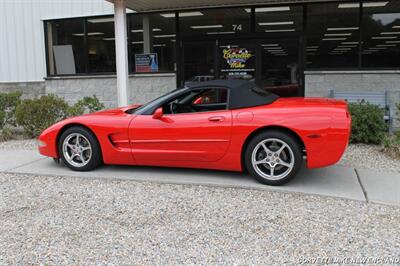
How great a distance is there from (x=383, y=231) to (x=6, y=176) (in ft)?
16.1

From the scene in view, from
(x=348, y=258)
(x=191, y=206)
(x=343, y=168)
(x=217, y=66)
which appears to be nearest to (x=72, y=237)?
(x=191, y=206)

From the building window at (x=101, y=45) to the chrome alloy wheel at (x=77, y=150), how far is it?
18.3 ft

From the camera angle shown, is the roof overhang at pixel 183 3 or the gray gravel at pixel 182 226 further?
the roof overhang at pixel 183 3

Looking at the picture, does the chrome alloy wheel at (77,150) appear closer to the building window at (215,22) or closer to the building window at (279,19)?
the building window at (215,22)

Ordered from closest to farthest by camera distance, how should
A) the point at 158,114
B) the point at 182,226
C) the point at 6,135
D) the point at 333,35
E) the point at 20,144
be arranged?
the point at 182,226, the point at 158,114, the point at 20,144, the point at 6,135, the point at 333,35

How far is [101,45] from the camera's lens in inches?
445

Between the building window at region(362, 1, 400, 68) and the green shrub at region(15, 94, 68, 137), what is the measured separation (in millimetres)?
6914

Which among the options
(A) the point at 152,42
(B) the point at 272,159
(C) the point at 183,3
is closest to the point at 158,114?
(B) the point at 272,159

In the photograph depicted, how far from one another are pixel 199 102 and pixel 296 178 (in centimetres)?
175

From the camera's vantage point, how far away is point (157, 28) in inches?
426

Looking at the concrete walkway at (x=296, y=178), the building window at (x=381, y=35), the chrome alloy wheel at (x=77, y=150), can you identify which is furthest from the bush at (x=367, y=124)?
the chrome alloy wheel at (x=77, y=150)

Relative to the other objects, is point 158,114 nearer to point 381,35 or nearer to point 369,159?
point 369,159

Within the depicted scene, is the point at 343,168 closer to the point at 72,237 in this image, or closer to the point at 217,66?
the point at 72,237

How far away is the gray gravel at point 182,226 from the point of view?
3.43 metres
